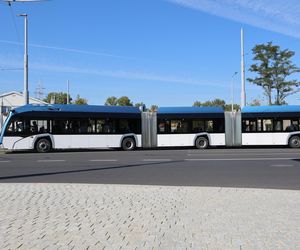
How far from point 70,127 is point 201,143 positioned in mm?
8578

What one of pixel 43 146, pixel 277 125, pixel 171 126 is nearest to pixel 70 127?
pixel 43 146

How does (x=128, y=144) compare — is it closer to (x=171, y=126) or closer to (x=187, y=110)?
(x=171, y=126)

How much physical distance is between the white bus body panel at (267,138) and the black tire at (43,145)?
12.5m

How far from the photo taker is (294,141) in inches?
1193

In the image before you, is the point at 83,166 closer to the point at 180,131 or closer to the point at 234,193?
the point at 234,193

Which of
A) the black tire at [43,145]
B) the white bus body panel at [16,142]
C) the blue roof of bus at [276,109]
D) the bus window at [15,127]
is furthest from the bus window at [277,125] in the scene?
the bus window at [15,127]

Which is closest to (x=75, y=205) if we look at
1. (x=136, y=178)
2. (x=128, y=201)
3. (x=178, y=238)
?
(x=128, y=201)

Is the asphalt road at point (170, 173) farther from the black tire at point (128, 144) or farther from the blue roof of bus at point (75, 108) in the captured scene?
the black tire at point (128, 144)

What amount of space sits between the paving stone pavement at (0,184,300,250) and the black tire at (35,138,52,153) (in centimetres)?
1696

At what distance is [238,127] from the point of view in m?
31.1

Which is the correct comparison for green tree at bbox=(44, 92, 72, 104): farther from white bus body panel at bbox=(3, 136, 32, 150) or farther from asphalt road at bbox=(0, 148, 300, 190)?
asphalt road at bbox=(0, 148, 300, 190)

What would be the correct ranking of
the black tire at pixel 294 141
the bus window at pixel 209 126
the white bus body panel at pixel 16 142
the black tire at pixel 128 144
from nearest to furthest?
the white bus body panel at pixel 16 142 < the black tire at pixel 128 144 < the black tire at pixel 294 141 < the bus window at pixel 209 126

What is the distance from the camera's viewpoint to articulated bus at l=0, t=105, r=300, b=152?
94.8 ft

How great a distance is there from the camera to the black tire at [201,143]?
30656mm
